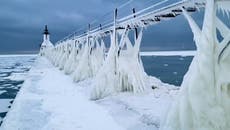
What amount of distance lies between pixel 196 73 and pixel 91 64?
1172 cm

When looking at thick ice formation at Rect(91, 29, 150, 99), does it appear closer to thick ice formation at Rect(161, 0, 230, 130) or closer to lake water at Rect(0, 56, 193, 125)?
lake water at Rect(0, 56, 193, 125)

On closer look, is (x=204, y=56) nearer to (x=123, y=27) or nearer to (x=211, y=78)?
(x=211, y=78)

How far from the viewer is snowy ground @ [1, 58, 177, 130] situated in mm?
6832

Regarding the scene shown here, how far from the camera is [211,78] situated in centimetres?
491

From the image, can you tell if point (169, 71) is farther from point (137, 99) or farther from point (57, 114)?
point (57, 114)

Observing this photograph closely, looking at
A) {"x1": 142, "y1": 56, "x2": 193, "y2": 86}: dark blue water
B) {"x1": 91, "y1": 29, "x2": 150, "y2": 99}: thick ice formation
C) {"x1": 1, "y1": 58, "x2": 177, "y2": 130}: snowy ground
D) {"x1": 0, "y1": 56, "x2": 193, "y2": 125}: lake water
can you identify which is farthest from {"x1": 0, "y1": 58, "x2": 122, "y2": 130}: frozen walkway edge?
{"x1": 142, "y1": 56, "x2": 193, "y2": 86}: dark blue water

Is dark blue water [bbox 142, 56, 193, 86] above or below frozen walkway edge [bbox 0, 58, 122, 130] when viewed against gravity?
below

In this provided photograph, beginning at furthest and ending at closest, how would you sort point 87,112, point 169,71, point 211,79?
point 169,71
point 87,112
point 211,79

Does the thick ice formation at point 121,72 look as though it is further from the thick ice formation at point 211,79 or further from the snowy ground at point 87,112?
the thick ice formation at point 211,79

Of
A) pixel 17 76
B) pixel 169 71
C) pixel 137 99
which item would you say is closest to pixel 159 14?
pixel 137 99

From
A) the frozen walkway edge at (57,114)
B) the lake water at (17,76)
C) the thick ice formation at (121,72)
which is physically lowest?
the lake water at (17,76)

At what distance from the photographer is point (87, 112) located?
827 centimetres

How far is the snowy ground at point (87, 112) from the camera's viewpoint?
6832 millimetres

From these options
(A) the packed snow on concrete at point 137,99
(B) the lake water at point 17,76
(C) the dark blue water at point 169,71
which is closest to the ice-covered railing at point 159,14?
(A) the packed snow on concrete at point 137,99
